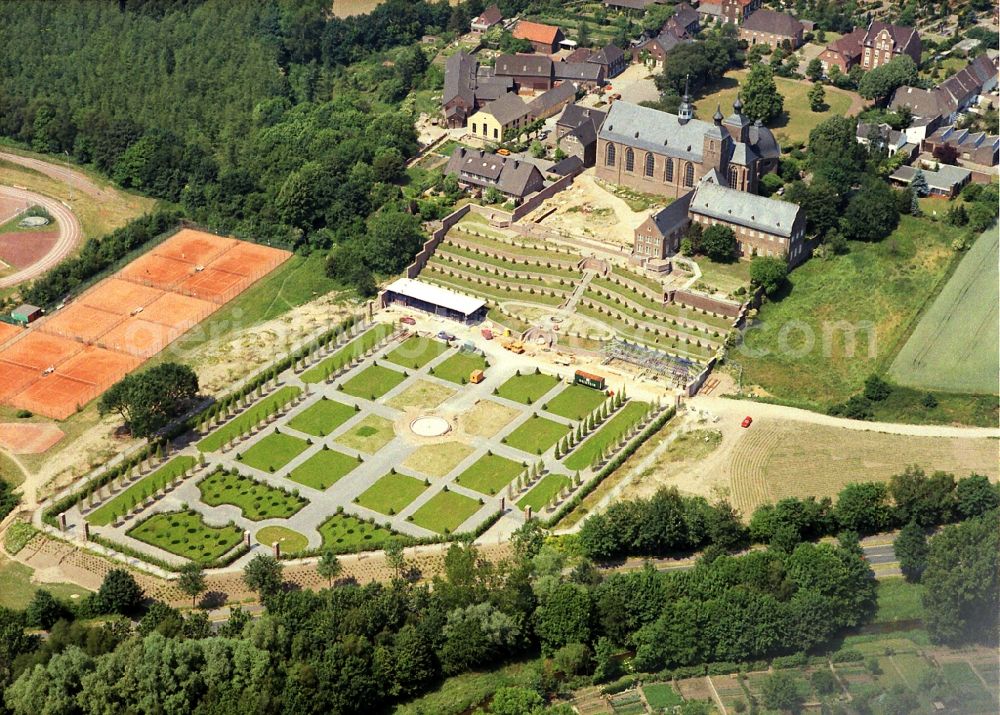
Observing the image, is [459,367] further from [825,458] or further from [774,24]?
[774,24]

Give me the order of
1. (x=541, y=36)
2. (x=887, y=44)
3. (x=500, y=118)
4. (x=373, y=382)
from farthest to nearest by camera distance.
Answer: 1. (x=541, y=36)
2. (x=887, y=44)
3. (x=500, y=118)
4. (x=373, y=382)

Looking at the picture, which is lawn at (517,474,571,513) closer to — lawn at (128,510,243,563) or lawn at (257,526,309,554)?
lawn at (257,526,309,554)

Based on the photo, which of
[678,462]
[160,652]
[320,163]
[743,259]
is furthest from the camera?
[320,163]

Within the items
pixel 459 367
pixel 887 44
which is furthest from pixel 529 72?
pixel 459 367

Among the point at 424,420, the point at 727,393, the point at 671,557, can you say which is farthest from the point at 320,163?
the point at 671,557

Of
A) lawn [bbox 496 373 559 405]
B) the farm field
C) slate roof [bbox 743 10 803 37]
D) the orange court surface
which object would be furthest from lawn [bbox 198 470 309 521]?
slate roof [bbox 743 10 803 37]

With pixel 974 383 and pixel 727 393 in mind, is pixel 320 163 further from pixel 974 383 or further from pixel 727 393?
pixel 974 383

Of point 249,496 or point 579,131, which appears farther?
→ point 579,131
